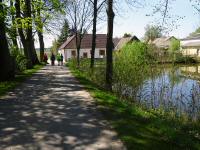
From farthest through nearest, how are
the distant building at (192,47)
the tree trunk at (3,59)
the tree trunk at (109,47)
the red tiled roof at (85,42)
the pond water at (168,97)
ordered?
the red tiled roof at (85,42)
the distant building at (192,47)
the tree trunk at (3,59)
the tree trunk at (109,47)
the pond water at (168,97)

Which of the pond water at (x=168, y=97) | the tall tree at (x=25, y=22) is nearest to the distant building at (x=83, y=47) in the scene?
the tall tree at (x=25, y=22)

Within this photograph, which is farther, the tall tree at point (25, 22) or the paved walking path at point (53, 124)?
the tall tree at point (25, 22)

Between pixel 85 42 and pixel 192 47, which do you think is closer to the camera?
pixel 192 47

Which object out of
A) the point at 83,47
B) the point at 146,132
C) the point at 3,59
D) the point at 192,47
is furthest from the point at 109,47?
the point at 83,47

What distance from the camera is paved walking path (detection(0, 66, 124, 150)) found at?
7.17 metres

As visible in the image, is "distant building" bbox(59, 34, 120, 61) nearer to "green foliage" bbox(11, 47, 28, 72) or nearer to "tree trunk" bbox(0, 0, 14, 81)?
"green foliage" bbox(11, 47, 28, 72)

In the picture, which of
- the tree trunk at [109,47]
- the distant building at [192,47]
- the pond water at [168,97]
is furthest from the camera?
the distant building at [192,47]

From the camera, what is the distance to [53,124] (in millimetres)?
8828

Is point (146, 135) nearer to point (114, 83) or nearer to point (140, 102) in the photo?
point (140, 102)

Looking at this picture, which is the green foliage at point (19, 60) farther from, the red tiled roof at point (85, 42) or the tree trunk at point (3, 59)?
the red tiled roof at point (85, 42)

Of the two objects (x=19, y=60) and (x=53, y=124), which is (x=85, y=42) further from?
(x=53, y=124)

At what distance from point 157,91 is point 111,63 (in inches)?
164

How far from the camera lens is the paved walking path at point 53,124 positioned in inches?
282

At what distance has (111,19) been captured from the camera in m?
17.2
